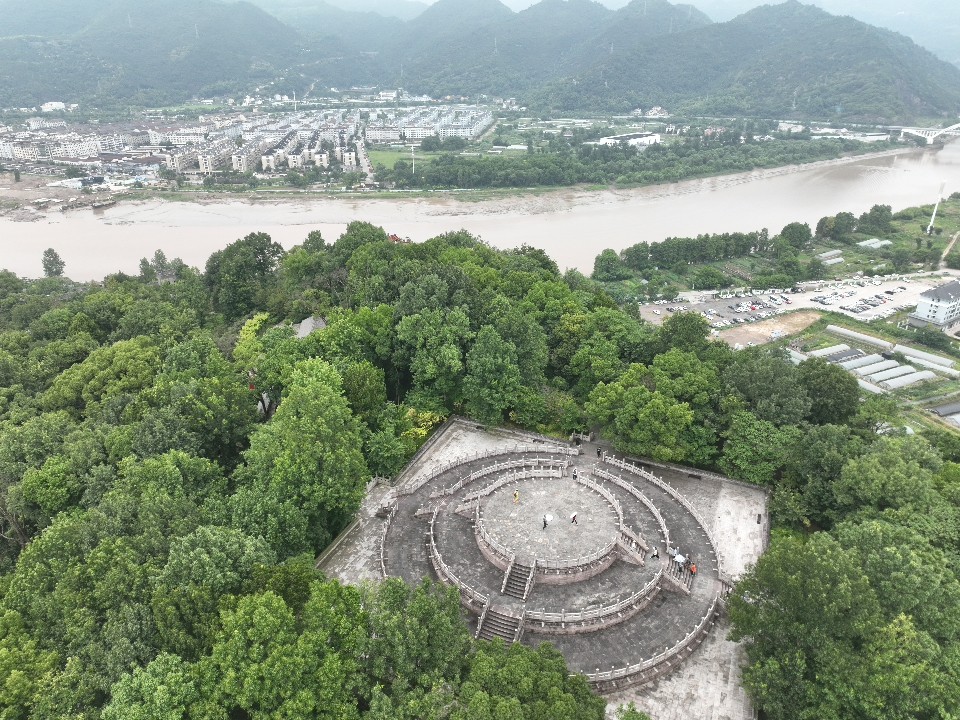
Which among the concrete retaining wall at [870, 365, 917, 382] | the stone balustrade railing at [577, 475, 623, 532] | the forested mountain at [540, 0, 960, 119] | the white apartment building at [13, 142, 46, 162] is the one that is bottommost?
the concrete retaining wall at [870, 365, 917, 382]

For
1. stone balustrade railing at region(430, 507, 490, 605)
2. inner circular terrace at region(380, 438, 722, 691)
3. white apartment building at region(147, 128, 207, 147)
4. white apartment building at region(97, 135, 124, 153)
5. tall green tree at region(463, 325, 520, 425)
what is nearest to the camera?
inner circular terrace at region(380, 438, 722, 691)

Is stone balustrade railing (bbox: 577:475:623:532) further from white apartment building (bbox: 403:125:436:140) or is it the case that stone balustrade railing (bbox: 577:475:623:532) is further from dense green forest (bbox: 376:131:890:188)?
white apartment building (bbox: 403:125:436:140)

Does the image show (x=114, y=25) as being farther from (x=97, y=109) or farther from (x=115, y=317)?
(x=115, y=317)

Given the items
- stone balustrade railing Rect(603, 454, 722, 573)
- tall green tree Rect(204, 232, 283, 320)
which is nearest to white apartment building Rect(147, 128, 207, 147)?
tall green tree Rect(204, 232, 283, 320)

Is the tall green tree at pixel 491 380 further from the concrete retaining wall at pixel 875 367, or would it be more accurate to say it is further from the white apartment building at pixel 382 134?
the white apartment building at pixel 382 134

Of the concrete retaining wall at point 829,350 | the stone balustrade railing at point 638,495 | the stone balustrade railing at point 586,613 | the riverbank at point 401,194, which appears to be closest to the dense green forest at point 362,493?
the stone balustrade railing at point 638,495
